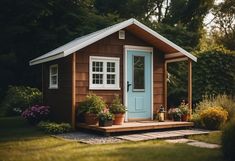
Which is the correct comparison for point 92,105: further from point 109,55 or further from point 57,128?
point 109,55

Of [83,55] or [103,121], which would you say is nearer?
[103,121]

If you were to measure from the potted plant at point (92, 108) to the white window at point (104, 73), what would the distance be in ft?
2.21

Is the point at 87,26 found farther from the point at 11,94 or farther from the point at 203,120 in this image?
the point at 203,120

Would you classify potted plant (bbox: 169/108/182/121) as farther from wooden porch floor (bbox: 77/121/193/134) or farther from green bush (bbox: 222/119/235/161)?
green bush (bbox: 222/119/235/161)

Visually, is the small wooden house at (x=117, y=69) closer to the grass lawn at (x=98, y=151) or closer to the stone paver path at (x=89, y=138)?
the stone paver path at (x=89, y=138)

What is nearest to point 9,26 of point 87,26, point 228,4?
point 87,26

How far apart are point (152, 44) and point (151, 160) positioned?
7301mm

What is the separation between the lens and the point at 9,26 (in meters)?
17.8

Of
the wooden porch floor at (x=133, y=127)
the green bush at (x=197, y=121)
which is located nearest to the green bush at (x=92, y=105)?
the wooden porch floor at (x=133, y=127)

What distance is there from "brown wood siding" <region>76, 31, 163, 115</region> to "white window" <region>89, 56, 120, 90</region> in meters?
0.14

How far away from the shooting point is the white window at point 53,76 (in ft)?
47.2

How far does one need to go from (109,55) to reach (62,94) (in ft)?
7.19

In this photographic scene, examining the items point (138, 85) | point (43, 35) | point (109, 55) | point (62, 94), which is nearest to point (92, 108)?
point (62, 94)

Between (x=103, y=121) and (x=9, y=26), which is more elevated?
(x=9, y=26)
